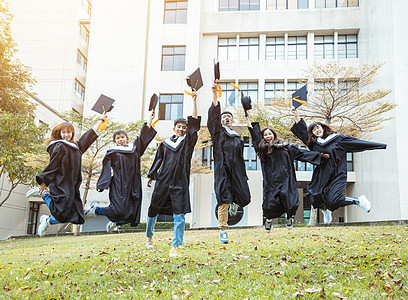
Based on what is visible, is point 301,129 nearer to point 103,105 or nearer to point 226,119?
point 226,119

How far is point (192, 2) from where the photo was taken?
84.0ft

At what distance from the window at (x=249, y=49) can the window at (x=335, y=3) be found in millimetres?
4223

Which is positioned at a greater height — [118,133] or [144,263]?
[118,133]

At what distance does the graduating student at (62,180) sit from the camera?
6324 mm

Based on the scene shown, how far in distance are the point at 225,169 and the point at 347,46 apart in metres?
20.1

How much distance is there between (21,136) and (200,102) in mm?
10815

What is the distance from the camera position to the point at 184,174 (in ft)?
22.9

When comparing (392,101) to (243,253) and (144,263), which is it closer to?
(243,253)

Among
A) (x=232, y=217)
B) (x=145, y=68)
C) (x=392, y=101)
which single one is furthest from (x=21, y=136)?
(x=392, y=101)

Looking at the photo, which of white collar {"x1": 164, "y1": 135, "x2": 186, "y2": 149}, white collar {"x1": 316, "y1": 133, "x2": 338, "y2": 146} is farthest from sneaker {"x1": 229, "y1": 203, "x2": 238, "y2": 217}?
white collar {"x1": 316, "y1": 133, "x2": 338, "y2": 146}

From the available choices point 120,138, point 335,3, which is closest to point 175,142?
point 120,138

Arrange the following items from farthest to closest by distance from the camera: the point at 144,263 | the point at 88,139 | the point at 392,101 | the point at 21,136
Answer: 1. the point at 392,101
2. the point at 21,136
3. the point at 144,263
4. the point at 88,139

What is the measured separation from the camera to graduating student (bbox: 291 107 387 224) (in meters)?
7.11

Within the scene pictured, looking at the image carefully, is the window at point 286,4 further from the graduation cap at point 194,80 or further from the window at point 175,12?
the graduation cap at point 194,80
